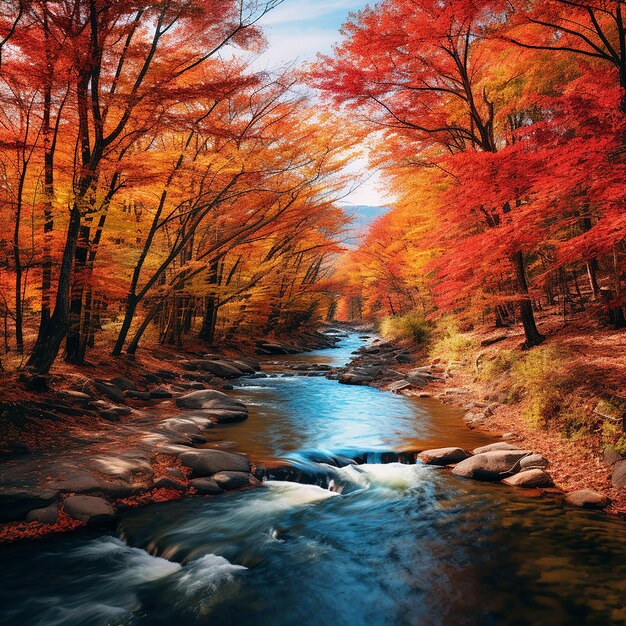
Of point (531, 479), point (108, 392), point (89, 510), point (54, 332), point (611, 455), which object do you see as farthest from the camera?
point (108, 392)

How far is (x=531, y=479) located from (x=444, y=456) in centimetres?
131

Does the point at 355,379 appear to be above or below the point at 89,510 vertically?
below

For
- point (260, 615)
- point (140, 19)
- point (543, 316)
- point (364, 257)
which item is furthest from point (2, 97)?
point (364, 257)

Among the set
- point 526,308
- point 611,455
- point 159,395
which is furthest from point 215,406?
point 526,308

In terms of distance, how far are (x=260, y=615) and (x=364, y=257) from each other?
2702cm

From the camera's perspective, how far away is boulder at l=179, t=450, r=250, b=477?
18.7 ft

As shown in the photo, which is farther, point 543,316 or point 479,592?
point 543,316

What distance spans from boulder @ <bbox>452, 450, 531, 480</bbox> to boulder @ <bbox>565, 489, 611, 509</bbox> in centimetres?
93

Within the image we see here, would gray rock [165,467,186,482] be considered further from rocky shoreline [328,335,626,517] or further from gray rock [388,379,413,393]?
gray rock [388,379,413,393]

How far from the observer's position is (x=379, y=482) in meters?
5.99

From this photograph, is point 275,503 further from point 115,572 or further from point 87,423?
point 87,423

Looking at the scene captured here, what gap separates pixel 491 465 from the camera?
19.1 ft

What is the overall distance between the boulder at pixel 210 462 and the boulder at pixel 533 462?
377cm

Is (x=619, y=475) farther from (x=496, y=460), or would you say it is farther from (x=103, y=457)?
(x=103, y=457)
